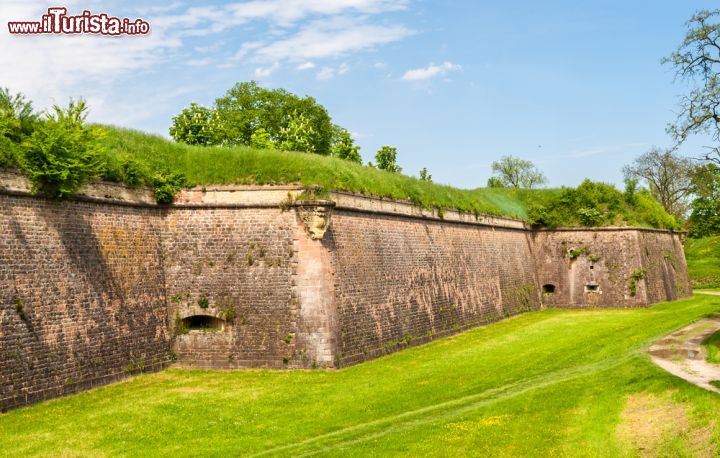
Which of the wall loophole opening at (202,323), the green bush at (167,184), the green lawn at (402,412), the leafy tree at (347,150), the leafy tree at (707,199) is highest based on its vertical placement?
the leafy tree at (347,150)

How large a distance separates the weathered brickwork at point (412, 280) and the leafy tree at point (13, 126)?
8640mm

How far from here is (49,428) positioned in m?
13.9

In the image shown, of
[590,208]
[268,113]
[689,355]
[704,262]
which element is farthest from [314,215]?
[704,262]

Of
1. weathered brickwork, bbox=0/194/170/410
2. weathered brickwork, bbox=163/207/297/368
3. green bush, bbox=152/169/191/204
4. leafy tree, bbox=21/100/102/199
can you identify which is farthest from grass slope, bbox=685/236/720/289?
leafy tree, bbox=21/100/102/199

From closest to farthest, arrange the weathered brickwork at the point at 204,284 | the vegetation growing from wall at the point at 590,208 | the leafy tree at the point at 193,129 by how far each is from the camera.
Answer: the weathered brickwork at the point at 204,284, the vegetation growing from wall at the point at 590,208, the leafy tree at the point at 193,129

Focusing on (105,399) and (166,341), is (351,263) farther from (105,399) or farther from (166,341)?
(105,399)

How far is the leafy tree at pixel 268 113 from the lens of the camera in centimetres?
6059

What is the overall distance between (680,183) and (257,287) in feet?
206

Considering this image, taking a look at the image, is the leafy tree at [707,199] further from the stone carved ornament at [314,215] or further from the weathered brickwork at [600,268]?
the stone carved ornament at [314,215]

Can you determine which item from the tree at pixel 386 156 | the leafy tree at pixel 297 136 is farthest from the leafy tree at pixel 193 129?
the tree at pixel 386 156

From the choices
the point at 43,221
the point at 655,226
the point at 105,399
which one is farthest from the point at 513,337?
the point at 655,226

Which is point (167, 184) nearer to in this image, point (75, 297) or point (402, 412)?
point (75, 297)

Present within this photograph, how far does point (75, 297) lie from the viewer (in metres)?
17.6

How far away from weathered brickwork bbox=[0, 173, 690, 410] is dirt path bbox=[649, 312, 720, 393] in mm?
8568
